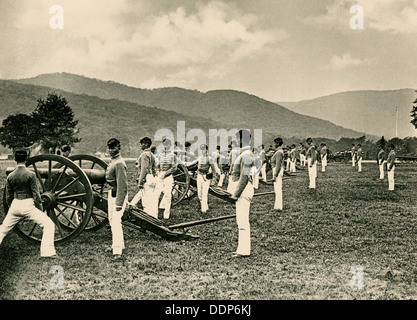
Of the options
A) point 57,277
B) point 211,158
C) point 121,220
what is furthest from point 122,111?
point 57,277

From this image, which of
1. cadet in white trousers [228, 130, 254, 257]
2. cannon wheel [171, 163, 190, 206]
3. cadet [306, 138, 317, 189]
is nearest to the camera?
cadet in white trousers [228, 130, 254, 257]

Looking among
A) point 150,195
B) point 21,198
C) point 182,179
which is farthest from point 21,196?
point 182,179

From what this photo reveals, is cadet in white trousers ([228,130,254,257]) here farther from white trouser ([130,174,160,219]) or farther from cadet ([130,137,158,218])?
white trouser ([130,174,160,219])

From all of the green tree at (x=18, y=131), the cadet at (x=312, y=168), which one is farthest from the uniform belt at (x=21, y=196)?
the cadet at (x=312, y=168)

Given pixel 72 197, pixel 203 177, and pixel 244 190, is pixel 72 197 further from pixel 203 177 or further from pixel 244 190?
pixel 203 177

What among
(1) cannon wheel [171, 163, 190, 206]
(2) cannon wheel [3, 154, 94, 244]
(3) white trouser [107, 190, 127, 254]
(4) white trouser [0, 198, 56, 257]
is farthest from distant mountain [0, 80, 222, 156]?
(3) white trouser [107, 190, 127, 254]

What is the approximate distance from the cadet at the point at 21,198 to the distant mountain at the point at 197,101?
3599mm

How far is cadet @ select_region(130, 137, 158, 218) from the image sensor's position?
8.91m

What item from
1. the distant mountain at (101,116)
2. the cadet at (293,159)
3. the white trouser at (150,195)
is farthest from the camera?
the cadet at (293,159)

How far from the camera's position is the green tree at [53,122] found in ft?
28.0

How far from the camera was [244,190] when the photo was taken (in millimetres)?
6250

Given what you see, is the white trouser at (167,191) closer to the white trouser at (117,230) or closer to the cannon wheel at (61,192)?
the cannon wheel at (61,192)

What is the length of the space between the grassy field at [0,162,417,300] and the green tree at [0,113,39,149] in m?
1.87

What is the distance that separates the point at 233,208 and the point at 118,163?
5.58 meters
